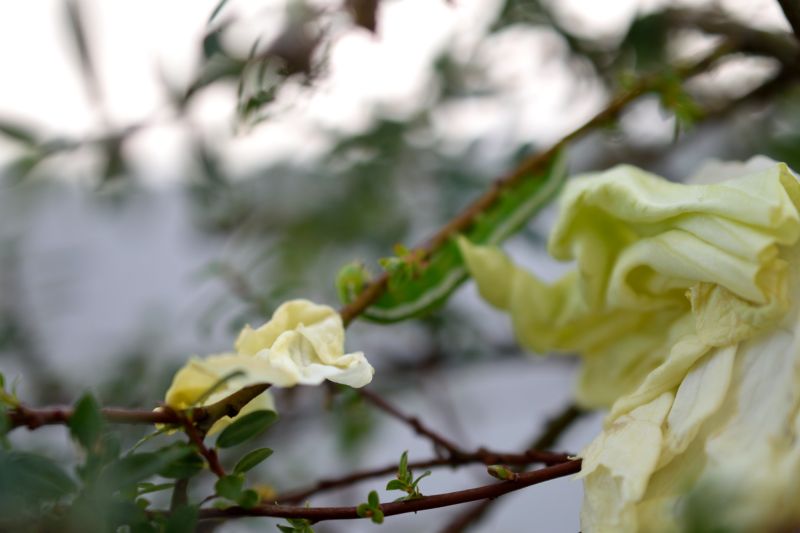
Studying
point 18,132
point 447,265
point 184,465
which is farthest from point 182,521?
point 18,132

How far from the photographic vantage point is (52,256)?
641 mm

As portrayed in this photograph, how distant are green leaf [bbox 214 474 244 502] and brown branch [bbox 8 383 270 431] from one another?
0.01m

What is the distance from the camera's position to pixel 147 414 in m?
→ 0.17

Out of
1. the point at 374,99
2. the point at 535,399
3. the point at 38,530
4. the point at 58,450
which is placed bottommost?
the point at 38,530

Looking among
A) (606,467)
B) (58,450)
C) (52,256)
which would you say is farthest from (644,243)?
(52,256)

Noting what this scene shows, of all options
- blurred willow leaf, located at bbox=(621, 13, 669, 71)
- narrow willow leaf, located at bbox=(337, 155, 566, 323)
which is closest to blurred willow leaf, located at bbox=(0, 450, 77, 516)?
narrow willow leaf, located at bbox=(337, 155, 566, 323)

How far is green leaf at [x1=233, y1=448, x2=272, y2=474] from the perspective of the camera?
0.60ft

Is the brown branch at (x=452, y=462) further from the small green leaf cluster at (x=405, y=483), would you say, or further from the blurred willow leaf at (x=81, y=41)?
the blurred willow leaf at (x=81, y=41)

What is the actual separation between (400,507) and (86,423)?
7cm

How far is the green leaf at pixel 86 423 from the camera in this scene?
0.16 m

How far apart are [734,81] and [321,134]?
0.25m

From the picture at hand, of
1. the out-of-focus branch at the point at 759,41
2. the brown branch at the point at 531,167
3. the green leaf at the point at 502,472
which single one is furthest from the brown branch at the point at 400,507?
the out-of-focus branch at the point at 759,41

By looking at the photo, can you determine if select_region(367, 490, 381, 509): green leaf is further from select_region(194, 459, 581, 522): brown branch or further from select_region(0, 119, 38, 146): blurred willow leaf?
select_region(0, 119, 38, 146): blurred willow leaf

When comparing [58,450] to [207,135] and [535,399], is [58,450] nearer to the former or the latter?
[207,135]
